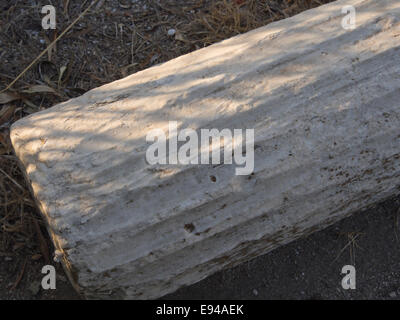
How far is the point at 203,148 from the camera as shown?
6.21 ft

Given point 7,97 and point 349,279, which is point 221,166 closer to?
point 349,279

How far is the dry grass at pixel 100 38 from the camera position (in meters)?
3.00

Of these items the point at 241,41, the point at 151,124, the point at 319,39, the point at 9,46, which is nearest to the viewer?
the point at 151,124

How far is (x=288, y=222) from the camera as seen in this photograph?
6.66 feet

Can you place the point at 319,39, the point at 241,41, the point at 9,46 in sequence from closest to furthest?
the point at 319,39 < the point at 241,41 < the point at 9,46

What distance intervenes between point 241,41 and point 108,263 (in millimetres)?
1143

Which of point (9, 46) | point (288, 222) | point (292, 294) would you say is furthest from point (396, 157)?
point (9, 46)

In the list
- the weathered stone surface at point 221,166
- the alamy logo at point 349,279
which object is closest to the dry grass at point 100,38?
the weathered stone surface at point 221,166

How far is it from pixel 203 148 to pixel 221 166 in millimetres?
98

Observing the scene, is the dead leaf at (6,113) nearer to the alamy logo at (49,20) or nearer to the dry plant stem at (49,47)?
the dry plant stem at (49,47)

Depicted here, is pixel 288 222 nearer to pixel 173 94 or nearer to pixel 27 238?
pixel 173 94

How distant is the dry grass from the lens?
300 cm

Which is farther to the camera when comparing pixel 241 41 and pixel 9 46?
pixel 9 46

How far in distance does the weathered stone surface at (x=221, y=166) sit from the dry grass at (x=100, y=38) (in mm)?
886
